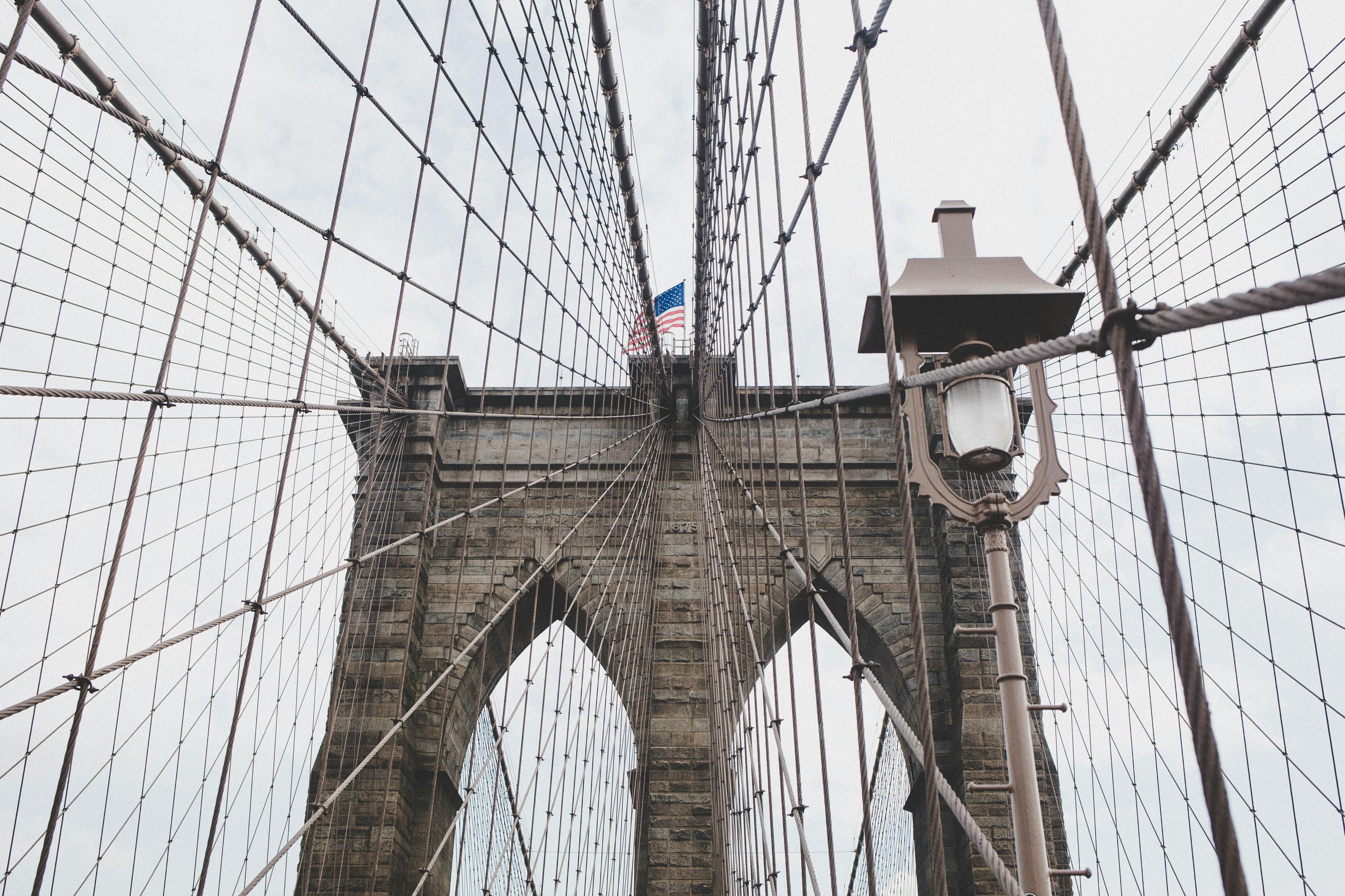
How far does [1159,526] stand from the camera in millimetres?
799

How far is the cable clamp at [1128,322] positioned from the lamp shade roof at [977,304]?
1.29 meters

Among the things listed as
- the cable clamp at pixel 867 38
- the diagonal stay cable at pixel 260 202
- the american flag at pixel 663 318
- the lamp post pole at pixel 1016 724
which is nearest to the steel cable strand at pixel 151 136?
the diagonal stay cable at pixel 260 202

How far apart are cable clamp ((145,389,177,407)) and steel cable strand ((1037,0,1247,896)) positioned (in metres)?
2.08

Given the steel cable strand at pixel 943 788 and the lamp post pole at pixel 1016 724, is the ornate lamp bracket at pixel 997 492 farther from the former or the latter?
the steel cable strand at pixel 943 788

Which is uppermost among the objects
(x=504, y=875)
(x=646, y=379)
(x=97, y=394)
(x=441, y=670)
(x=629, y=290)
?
(x=629, y=290)

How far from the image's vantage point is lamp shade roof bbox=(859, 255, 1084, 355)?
87.3 inches

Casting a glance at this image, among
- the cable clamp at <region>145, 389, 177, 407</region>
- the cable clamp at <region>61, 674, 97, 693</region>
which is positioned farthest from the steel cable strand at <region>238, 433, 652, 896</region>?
the cable clamp at <region>145, 389, 177, 407</region>

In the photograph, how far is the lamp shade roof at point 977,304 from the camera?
7.27ft

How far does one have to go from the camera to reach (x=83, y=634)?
331cm

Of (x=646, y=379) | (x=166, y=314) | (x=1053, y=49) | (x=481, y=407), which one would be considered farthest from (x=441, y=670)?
(x=1053, y=49)

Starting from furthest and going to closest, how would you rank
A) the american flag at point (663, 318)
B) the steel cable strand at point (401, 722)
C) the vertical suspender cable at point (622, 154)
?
the american flag at point (663, 318) → the vertical suspender cable at point (622, 154) → the steel cable strand at point (401, 722)

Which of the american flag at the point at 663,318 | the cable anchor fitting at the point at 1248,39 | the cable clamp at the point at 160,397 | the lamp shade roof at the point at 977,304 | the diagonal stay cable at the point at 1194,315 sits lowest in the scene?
the diagonal stay cable at the point at 1194,315

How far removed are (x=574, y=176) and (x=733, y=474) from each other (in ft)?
11.5

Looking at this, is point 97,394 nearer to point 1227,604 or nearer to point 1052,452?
point 1052,452
